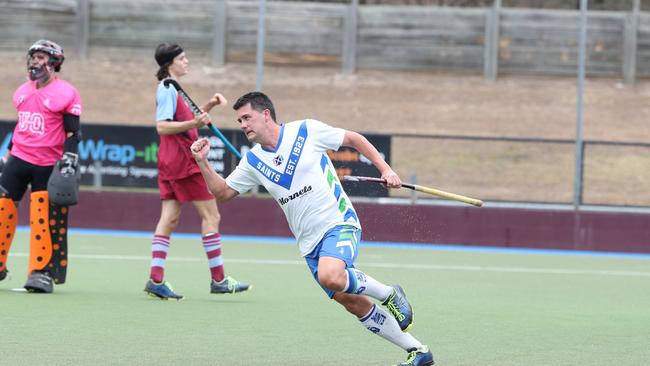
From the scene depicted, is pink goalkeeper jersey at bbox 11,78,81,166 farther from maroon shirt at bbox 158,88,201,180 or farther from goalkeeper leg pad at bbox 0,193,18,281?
maroon shirt at bbox 158,88,201,180

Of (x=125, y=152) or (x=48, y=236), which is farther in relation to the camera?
(x=125, y=152)

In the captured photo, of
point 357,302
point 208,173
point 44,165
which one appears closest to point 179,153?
point 44,165

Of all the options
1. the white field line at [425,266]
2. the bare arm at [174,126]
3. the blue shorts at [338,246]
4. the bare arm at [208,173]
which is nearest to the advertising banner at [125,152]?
the white field line at [425,266]

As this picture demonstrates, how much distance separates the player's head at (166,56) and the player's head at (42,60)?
0.79 m

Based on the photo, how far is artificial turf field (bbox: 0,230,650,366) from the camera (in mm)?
6980

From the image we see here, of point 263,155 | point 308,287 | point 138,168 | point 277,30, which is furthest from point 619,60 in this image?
point 263,155

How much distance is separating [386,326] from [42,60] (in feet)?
13.6

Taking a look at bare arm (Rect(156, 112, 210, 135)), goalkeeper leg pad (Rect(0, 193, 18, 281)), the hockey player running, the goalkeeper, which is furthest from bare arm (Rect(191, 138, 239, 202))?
goalkeeper leg pad (Rect(0, 193, 18, 281))

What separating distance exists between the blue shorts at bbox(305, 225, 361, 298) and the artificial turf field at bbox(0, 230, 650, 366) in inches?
23.3

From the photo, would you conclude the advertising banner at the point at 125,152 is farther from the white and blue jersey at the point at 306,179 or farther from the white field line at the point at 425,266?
the white and blue jersey at the point at 306,179

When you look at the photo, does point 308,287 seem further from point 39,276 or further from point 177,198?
point 39,276

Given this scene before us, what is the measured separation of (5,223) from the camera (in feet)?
31.1

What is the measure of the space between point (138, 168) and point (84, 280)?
Result: 6076mm

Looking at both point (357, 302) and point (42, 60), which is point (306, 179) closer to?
point (357, 302)
